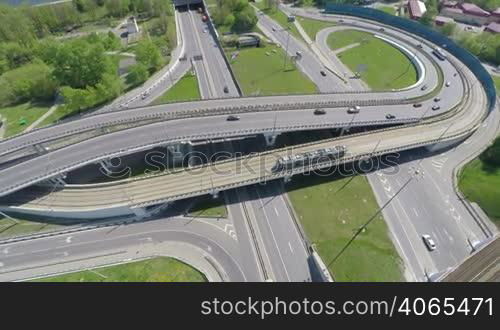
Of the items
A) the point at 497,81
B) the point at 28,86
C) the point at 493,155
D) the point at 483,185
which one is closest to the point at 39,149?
the point at 28,86

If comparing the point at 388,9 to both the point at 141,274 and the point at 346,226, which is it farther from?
the point at 141,274

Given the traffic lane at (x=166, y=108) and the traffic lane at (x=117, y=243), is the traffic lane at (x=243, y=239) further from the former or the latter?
the traffic lane at (x=166, y=108)

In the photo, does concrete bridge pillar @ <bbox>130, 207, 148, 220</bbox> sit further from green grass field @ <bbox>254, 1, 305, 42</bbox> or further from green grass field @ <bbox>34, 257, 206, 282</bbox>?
green grass field @ <bbox>254, 1, 305, 42</bbox>

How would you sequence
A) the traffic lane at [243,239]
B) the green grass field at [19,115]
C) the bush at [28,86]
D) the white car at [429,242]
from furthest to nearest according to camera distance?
the bush at [28,86], the green grass field at [19,115], the white car at [429,242], the traffic lane at [243,239]

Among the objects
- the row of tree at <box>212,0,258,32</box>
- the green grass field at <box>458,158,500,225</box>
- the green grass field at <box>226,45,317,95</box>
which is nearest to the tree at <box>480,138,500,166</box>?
the green grass field at <box>458,158,500,225</box>

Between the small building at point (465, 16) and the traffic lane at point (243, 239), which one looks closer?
the traffic lane at point (243, 239)

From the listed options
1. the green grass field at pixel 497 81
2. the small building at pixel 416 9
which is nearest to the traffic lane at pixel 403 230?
the green grass field at pixel 497 81

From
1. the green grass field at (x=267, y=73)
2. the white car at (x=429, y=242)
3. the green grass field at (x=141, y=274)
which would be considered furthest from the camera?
the green grass field at (x=267, y=73)
